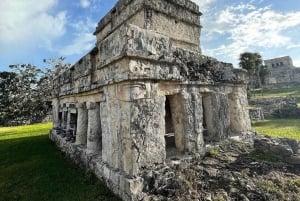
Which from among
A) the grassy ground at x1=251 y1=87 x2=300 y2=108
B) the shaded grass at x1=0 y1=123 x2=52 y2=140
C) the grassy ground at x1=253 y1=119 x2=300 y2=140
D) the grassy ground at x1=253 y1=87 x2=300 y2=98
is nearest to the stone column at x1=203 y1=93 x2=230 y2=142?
the grassy ground at x1=253 y1=119 x2=300 y2=140

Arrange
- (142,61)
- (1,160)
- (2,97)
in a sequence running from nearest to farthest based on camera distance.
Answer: (142,61) < (1,160) < (2,97)

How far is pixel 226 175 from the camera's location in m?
3.79

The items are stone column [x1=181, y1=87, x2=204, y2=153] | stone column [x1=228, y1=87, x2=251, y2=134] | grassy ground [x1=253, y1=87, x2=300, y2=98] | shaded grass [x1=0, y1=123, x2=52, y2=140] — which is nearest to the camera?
stone column [x1=181, y1=87, x2=204, y2=153]

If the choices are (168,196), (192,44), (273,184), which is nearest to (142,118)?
(168,196)

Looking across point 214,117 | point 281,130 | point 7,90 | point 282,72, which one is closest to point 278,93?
point 282,72

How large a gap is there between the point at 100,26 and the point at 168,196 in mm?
8345

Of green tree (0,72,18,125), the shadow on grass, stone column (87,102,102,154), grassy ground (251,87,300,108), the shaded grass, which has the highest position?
green tree (0,72,18,125)

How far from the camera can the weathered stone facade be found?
38.7 metres

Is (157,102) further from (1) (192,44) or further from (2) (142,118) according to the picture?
(1) (192,44)

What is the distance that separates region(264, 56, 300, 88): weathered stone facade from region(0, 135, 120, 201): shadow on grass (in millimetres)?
39041

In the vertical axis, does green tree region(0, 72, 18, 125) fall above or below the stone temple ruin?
above

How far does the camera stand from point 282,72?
40.5 m

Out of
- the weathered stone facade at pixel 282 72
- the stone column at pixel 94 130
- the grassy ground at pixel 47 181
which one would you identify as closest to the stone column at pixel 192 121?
the grassy ground at pixel 47 181

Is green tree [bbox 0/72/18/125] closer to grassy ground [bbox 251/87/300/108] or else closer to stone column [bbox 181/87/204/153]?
stone column [bbox 181/87/204/153]
